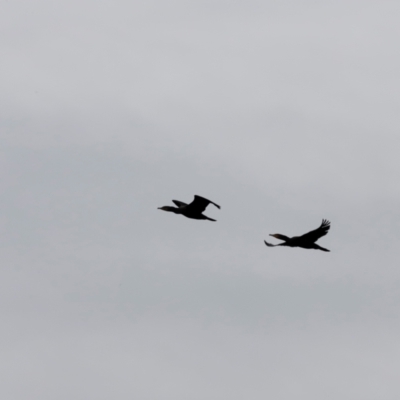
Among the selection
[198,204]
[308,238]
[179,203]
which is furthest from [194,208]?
[308,238]

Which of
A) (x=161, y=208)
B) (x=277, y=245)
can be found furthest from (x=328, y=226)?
(x=161, y=208)

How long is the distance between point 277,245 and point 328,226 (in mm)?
3121

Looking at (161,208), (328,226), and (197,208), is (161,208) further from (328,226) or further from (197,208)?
(328,226)

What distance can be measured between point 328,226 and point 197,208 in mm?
7050

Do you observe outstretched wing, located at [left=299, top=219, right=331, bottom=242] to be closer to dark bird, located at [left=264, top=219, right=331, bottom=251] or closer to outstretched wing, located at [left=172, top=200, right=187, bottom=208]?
dark bird, located at [left=264, top=219, right=331, bottom=251]

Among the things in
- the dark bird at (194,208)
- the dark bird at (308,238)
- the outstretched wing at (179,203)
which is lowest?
the dark bird at (308,238)

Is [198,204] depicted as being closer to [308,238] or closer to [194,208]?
[194,208]

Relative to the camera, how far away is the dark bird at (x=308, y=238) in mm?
91125

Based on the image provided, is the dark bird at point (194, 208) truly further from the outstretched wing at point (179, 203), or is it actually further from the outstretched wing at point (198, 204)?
the outstretched wing at point (179, 203)

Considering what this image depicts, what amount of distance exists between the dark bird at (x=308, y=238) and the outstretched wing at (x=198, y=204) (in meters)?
3.59

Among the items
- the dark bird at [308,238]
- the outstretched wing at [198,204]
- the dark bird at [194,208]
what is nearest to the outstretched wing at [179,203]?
the dark bird at [194,208]

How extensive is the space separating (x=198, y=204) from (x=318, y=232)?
6.46 meters

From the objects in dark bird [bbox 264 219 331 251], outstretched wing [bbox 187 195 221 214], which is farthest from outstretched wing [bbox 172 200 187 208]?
dark bird [bbox 264 219 331 251]

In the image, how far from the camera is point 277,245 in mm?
92812
